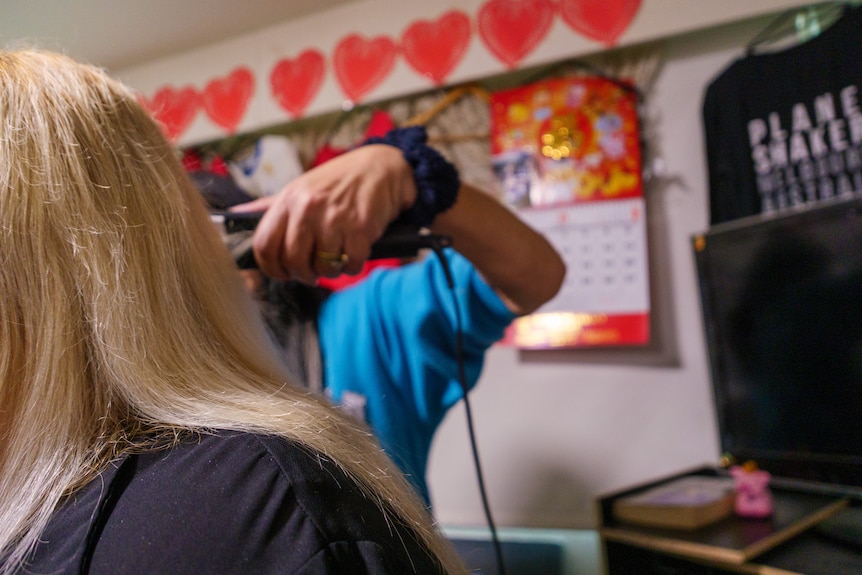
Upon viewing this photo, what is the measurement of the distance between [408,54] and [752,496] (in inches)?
42.2

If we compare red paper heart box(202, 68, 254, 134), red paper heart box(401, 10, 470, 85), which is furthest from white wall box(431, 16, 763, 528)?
red paper heart box(202, 68, 254, 134)

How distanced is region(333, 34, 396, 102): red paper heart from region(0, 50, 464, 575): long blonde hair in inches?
36.8

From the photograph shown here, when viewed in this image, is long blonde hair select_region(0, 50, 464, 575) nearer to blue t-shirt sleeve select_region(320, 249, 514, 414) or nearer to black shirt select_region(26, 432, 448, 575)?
black shirt select_region(26, 432, 448, 575)

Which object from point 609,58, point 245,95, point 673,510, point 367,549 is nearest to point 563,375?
point 673,510

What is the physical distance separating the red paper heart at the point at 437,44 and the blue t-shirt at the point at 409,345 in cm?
60

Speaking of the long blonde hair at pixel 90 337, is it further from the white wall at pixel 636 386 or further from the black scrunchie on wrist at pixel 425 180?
the white wall at pixel 636 386

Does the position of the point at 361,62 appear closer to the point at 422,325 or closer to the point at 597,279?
the point at 597,279

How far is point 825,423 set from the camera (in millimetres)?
800

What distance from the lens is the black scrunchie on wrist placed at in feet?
1.92

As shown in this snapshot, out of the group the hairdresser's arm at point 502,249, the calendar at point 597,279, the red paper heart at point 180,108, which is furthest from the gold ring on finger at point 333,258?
the red paper heart at point 180,108

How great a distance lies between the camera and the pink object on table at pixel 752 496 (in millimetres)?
784

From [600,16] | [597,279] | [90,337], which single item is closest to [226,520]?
[90,337]

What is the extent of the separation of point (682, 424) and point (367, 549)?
0.94m

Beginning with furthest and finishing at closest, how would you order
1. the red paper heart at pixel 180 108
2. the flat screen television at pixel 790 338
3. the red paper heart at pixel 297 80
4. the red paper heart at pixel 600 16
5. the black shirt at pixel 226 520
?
1. the red paper heart at pixel 180 108
2. the red paper heart at pixel 297 80
3. the red paper heart at pixel 600 16
4. the flat screen television at pixel 790 338
5. the black shirt at pixel 226 520
